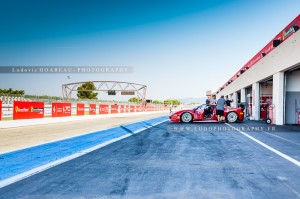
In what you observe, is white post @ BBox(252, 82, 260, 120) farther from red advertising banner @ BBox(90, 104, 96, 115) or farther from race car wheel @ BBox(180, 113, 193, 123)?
red advertising banner @ BBox(90, 104, 96, 115)

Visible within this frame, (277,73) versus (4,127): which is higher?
(277,73)

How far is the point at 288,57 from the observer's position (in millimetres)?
14781

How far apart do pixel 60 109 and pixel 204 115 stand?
9.40 metres

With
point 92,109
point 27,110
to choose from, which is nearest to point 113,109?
point 92,109

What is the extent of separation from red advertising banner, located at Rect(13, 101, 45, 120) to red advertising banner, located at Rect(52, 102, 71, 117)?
135 centimetres

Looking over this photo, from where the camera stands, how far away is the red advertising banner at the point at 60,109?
17.7 metres

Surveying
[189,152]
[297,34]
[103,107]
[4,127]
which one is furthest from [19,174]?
[103,107]

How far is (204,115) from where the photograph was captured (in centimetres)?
1662

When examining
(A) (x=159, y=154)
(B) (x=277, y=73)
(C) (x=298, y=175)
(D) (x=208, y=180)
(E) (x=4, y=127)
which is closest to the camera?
(D) (x=208, y=180)

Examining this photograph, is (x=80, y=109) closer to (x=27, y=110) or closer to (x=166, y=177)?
(x=27, y=110)

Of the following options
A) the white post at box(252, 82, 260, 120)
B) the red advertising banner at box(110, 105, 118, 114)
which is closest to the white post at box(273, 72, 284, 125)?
the white post at box(252, 82, 260, 120)

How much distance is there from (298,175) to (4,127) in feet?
42.0

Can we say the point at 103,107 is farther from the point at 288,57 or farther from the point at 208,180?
the point at 208,180

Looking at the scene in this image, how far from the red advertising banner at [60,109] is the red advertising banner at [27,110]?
1355 millimetres
